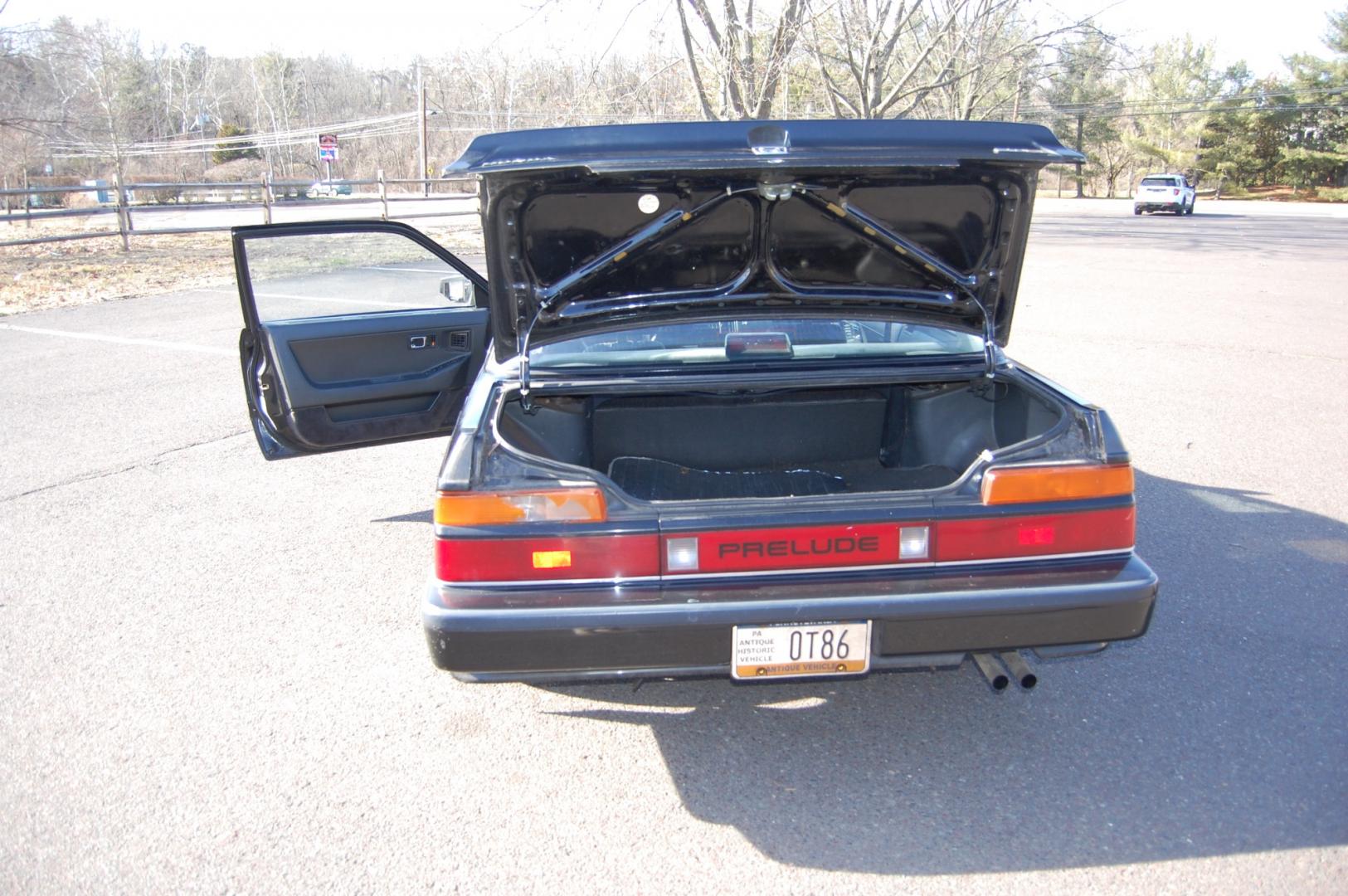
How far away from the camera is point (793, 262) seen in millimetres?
3162

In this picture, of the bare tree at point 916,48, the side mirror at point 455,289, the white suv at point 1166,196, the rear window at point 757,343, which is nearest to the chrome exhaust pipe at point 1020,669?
the rear window at point 757,343

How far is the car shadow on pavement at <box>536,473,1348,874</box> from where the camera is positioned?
8.21ft

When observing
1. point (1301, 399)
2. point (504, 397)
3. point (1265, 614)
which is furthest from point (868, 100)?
point (504, 397)

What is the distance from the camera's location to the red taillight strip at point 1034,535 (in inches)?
102

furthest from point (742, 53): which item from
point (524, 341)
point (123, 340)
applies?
point (524, 341)

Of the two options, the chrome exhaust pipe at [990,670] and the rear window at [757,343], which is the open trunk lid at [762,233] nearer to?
the rear window at [757,343]

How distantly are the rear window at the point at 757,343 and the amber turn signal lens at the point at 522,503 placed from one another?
679mm

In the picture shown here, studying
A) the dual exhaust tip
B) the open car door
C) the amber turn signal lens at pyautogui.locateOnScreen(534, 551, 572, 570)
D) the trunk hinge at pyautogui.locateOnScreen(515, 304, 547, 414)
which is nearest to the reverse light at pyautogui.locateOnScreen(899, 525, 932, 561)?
the dual exhaust tip

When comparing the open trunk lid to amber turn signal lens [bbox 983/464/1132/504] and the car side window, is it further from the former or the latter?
the car side window

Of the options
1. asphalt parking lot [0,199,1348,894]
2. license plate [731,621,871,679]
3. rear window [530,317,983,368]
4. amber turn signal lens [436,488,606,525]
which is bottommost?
asphalt parking lot [0,199,1348,894]

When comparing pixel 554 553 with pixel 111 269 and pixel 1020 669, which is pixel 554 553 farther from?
pixel 111 269

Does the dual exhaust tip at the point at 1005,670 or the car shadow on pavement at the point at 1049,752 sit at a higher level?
the dual exhaust tip at the point at 1005,670

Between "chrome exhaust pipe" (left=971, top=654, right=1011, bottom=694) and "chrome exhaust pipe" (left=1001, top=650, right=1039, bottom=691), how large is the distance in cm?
3

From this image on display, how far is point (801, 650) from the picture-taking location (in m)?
2.53
